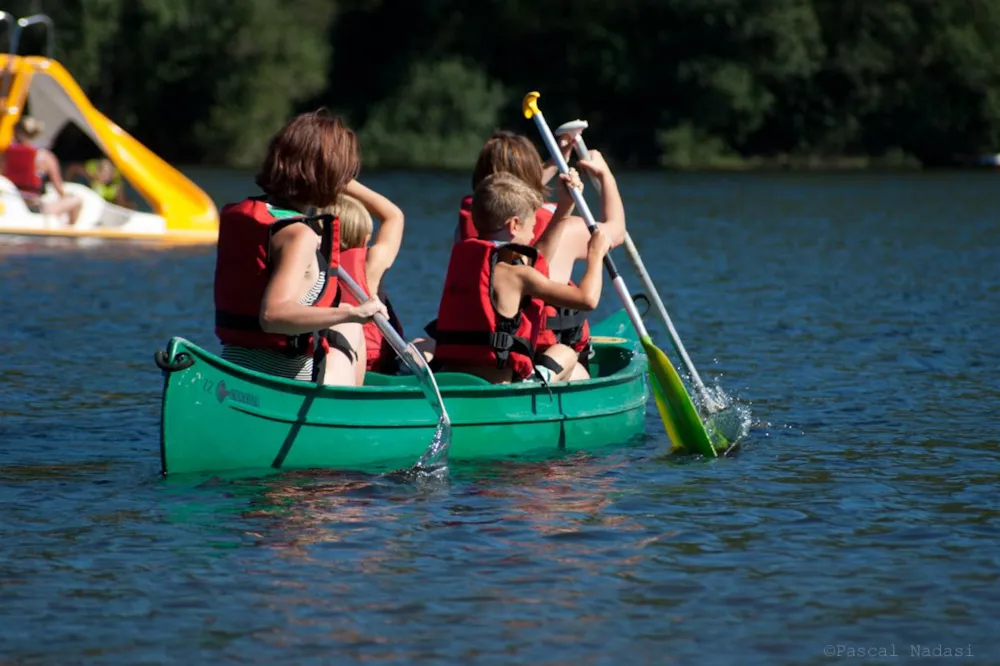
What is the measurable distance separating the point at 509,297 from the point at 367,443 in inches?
37.1

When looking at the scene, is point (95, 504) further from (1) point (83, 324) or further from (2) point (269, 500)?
(1) point (83, 324)

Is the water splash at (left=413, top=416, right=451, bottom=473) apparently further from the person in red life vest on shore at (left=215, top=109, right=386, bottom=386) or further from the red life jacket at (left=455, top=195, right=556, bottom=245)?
the red life jacket at (left=455, top=195, right=556, bottom=245)

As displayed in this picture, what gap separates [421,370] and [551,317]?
1314 mm

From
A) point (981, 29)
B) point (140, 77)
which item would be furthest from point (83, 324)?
point (981, 29)

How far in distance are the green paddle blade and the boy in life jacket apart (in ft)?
4.21

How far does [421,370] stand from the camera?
7414 millimetres

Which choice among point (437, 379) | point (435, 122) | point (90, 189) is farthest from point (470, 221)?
point (435, 122)

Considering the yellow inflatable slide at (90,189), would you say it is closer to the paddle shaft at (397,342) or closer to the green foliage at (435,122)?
the paddle shaft at (397,342)

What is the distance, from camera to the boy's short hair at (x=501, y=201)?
7.83 metres

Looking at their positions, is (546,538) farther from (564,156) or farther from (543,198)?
(564,156)

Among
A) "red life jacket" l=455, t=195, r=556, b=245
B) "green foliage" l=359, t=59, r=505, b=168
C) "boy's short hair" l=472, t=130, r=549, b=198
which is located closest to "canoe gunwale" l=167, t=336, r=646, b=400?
"red life jacket" l=455, t=195, r=556, b=245

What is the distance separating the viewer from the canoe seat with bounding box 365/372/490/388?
7.91 meters

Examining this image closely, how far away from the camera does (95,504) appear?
7254 mm

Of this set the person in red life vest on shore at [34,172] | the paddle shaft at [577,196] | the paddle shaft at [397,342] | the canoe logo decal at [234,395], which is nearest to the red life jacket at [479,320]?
the paddle shaft at [577,196]
